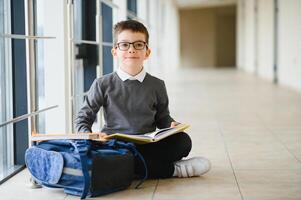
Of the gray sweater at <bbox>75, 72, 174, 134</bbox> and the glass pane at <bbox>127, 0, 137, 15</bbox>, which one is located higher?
the glass pane at <bbox>127, 0, 137, 15</bbox>

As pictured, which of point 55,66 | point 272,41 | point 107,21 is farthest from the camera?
point 272,41

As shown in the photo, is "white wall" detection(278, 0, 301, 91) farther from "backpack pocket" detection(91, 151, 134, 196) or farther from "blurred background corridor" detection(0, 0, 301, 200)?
"backpack pocket" detection(91, 151, 134, 196)

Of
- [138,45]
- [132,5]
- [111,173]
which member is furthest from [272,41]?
[111,173]

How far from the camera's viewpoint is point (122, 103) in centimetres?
246

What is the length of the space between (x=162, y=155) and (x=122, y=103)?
1.01ft

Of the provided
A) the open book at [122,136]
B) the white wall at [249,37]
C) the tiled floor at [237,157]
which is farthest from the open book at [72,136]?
the white wall at [249,37]

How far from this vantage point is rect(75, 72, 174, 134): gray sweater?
245 centimetres

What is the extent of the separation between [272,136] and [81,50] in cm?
154

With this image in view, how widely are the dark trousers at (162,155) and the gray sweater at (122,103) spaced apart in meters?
0.09

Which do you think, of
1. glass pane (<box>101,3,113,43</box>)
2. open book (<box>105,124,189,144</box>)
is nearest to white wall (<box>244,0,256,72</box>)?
glass pane (<box>101,3,113,43</box>)

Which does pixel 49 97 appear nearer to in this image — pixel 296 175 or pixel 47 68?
pixel 47 68

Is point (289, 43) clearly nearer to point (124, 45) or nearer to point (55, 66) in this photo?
point (55, 66)

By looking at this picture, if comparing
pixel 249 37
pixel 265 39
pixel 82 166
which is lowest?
pixel 82 166

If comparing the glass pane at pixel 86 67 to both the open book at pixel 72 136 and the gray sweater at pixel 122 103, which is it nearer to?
the gray sweater at pixel 122 103
